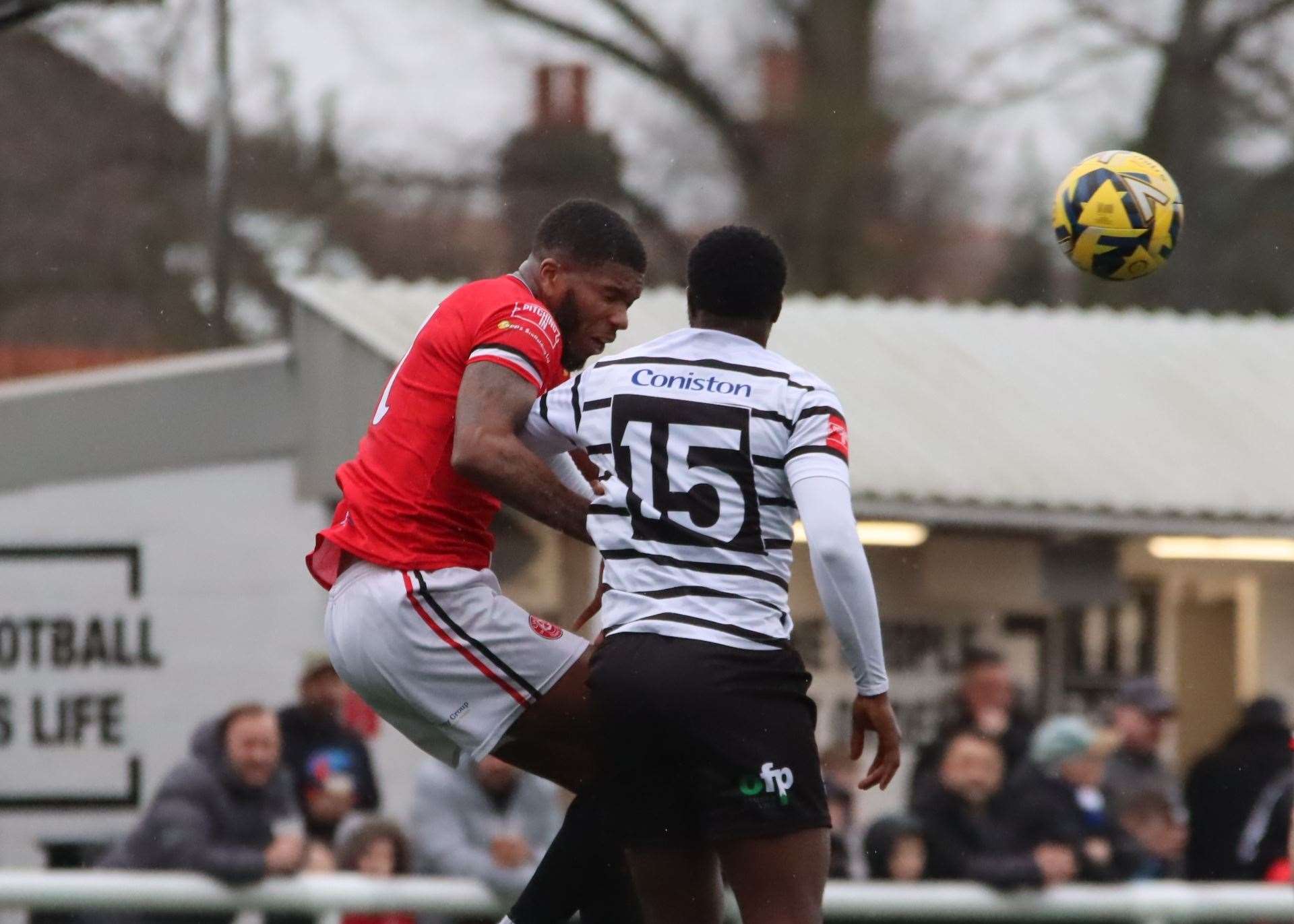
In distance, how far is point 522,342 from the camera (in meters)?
4.93

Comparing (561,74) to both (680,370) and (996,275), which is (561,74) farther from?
(680,370)

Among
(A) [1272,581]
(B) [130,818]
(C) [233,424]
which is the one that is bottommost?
(B) [130,818]

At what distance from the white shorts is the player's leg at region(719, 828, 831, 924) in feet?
2.16

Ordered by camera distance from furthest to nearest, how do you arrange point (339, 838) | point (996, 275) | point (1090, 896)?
point (996, 275) → point (339, 838) → point (1090, 896)

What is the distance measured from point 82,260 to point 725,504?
57.8ft

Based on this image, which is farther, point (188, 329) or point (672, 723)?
point (188, 329)

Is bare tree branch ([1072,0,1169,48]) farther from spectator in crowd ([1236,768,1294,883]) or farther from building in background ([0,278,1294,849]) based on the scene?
spectator in crowd ([1236,768,1294,883])

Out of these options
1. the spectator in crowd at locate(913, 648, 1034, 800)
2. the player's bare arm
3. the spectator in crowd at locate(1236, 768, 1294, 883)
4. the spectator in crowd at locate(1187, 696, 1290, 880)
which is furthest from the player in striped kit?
the spectator in crowd at locate(1187, 696, 1290, 880)

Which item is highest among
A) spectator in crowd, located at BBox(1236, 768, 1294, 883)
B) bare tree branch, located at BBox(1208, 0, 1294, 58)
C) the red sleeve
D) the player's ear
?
bare tree branch, located at BBox(1208, 0, 1294, 58)

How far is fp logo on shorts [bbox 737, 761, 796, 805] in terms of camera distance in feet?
15.4

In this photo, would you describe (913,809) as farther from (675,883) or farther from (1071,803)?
(675,883)

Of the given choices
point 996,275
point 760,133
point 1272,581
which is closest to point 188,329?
point 760,133

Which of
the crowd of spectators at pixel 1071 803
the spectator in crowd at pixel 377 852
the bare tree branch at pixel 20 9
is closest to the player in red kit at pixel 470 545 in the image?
the crowd of spectators at pixel 1071 803

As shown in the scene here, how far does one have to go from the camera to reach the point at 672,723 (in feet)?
15.5
